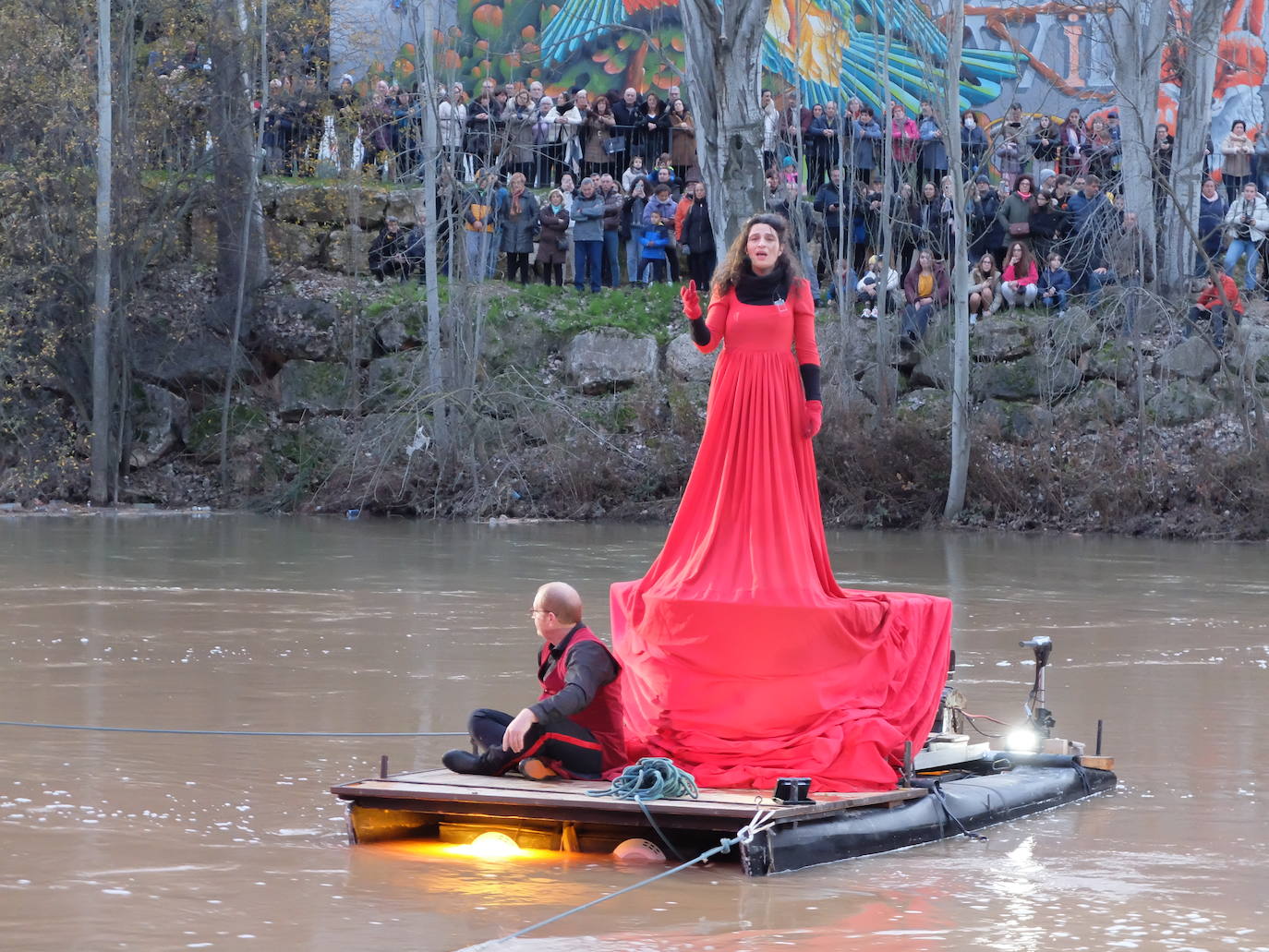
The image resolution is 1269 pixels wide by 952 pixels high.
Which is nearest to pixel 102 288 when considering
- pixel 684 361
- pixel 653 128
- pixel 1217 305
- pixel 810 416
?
pixel 653 128

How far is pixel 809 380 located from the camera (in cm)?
856

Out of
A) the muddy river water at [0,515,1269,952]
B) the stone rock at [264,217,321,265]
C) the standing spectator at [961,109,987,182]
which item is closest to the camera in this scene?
the muddy river water at [0,515,1269,952]

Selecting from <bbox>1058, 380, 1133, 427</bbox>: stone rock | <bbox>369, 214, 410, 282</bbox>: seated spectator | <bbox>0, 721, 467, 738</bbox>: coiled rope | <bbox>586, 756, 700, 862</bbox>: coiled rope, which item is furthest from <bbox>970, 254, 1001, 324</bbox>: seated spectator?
<bbox>586, 756, 700, 862</bbox>: coiled rope

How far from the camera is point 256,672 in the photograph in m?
12.3

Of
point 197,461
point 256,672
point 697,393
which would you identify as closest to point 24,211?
point 197,461

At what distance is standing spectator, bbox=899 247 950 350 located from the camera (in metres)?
29.5

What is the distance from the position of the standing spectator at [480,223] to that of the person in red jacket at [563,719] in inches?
875

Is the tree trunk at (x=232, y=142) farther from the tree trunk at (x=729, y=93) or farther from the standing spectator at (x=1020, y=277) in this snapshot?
the tree trunk at (x=729, y=93)

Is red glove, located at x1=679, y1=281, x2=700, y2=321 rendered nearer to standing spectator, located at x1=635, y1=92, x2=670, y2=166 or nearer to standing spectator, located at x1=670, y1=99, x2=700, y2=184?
standing spectator, located at x1=670, y1=99, x2=700, y2=184

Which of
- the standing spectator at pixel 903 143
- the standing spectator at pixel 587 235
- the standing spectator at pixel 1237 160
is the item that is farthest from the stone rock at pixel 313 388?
the standing spectator at pixel 1237 160

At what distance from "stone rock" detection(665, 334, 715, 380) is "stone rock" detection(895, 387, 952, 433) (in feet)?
10.9

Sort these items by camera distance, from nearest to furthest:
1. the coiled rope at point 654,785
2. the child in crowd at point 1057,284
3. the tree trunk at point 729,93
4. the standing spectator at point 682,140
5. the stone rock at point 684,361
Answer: the coiled rope at point 654,785 < the tree trunk at point 729,93 < the child in crowd at point 1057,284 < the stone rock at point 684,361 < the standing spectator at point 682,140

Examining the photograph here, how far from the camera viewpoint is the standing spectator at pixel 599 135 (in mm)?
31203

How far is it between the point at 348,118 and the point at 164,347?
514 centimetres
